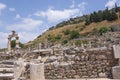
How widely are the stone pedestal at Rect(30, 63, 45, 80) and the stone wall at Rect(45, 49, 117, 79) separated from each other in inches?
13.4

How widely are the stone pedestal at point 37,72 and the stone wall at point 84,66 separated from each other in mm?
339

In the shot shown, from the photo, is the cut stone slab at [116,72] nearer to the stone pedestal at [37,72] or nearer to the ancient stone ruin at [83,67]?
the ancient stone ruin at [83,67]

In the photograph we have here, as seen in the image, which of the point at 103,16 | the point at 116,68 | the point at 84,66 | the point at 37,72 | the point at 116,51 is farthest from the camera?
the point at 103,16

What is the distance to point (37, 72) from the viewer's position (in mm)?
12883

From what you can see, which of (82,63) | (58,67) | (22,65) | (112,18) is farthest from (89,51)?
(112,18)

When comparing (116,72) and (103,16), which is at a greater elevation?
(103,16)

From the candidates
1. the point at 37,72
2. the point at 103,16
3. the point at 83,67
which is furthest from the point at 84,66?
the point at 103,16

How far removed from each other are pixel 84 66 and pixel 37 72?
6.96 ft

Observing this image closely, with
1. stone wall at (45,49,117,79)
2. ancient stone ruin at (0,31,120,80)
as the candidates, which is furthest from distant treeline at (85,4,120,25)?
stone wall at (45,49,117,79)

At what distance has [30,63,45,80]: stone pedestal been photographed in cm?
1279

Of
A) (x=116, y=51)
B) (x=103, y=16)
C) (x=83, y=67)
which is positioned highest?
(x=103, y=16)

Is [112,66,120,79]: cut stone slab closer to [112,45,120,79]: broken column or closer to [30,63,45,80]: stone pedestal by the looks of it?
[112,45,120,79]: broken column

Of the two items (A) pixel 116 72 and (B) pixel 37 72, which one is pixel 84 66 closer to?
(A) pixel 116 72

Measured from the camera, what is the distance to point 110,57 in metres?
11.9
